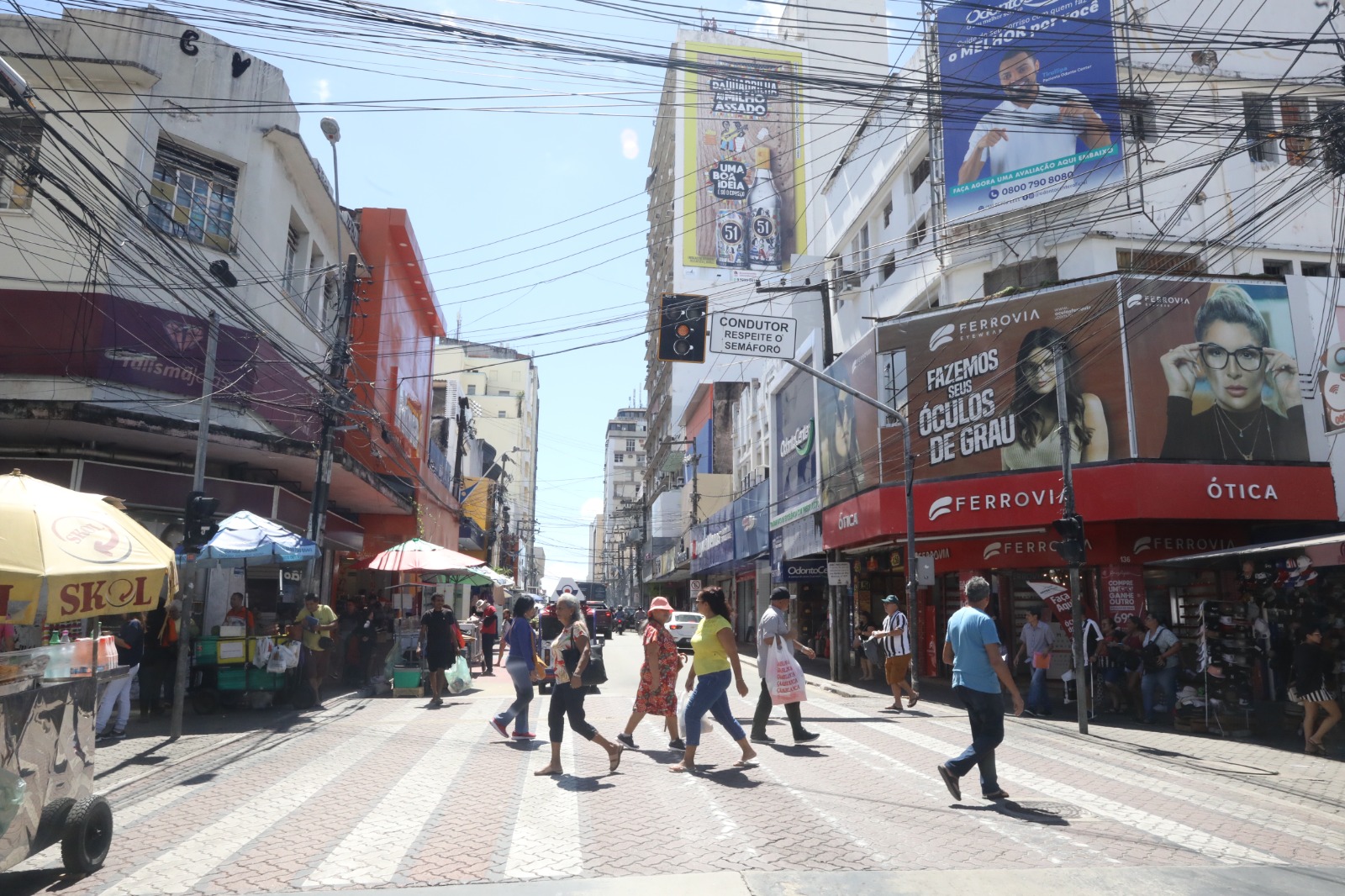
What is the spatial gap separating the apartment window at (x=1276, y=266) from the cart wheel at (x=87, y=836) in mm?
24051

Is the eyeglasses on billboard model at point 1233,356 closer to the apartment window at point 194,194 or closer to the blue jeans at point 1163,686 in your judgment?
the blue jeans at point 1163,686

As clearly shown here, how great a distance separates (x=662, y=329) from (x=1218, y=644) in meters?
9.19

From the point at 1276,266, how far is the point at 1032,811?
19.6 m

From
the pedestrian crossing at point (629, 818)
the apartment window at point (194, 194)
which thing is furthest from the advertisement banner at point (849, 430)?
the apartment window at point (194, 194)

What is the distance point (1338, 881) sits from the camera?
5.46 meters

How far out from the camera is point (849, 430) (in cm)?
2281

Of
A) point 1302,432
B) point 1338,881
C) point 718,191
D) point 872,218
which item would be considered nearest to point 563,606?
A: point 1338,881

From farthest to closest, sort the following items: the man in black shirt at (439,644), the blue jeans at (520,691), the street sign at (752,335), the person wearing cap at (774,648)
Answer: the man in black shirt at (439,644), the street sign at (752,335), the blue jeans at (520,691), the person wearing cap at (774,648)

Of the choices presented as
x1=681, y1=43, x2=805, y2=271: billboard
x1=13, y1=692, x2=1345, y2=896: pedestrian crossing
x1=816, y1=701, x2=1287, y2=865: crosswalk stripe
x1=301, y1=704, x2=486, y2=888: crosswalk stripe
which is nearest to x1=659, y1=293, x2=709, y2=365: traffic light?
x1=13, y1=692, x2=1345, y2=896: pedestrian crossing

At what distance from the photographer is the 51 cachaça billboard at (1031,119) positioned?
20.2m

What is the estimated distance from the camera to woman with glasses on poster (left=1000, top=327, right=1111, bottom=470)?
17625 mm

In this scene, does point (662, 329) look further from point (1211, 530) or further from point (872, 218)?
point (872, 218)

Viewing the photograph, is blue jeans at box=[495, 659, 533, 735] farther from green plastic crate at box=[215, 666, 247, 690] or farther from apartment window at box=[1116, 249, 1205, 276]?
apartment window at box=[1116, 249, 1205, 276]

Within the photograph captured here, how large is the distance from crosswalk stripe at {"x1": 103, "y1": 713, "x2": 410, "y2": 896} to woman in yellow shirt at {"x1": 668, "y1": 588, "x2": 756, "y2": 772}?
11.3 ft
